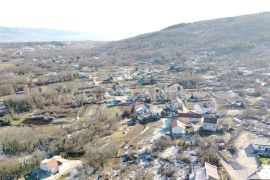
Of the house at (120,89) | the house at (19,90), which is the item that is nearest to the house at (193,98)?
the house at (120,89)

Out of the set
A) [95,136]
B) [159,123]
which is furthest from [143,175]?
[159,123]

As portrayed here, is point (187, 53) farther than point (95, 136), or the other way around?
point (187, 53)

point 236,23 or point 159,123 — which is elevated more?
point 236,23

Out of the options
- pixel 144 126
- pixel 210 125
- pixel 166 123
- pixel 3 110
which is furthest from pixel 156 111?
pixel 3 110

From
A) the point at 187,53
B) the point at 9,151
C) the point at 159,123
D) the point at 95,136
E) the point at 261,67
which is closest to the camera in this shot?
the point at 9,151

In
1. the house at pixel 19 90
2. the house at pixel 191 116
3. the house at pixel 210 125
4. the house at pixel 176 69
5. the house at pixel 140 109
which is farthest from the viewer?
the house at pixel 176 69

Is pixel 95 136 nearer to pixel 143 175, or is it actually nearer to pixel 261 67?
pixel 143 175

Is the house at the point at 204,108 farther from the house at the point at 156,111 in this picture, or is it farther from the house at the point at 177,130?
the house at the point at 177,130

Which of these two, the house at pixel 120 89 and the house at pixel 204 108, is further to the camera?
the house at pixel 120 89

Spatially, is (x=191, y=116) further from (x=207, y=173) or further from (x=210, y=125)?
(x=207, y=173)
